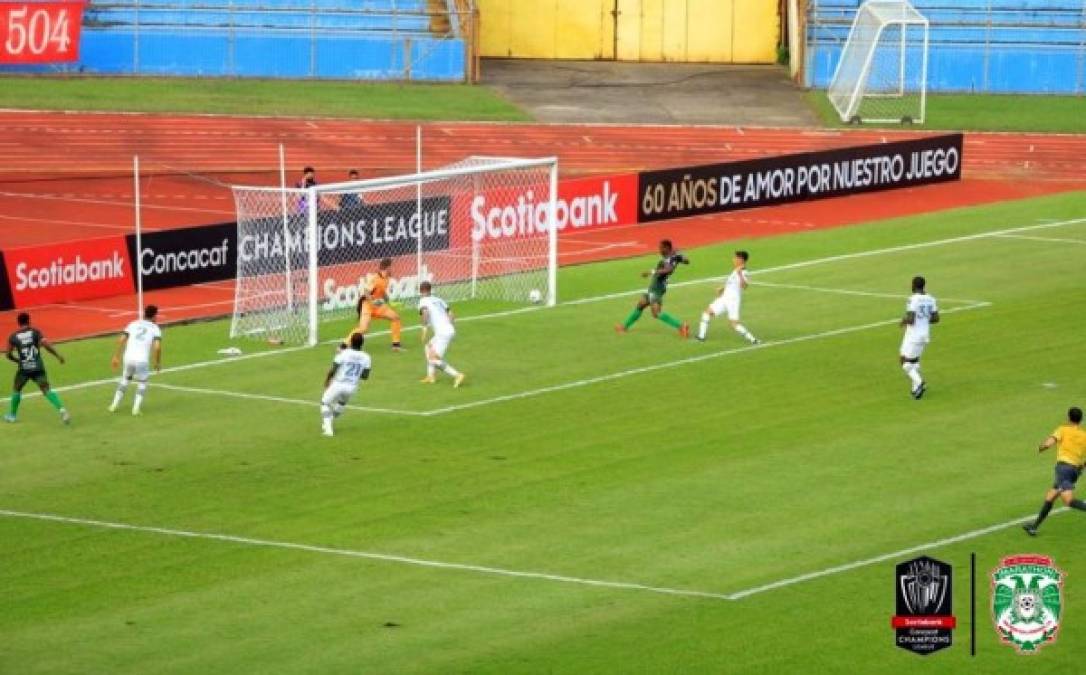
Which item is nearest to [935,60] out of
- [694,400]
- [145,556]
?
[694,400]

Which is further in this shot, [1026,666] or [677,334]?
[677,334]

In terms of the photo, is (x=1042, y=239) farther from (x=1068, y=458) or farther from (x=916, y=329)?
(x=1068, y=458)

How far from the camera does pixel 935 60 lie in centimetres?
7550

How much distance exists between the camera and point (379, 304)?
1485 inches

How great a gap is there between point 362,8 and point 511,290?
32.8 m

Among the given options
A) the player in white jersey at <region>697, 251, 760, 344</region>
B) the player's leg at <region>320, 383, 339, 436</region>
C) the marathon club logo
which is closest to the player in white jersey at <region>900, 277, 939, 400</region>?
the player in white jersey at <region>697, 251, 760, 344</region>

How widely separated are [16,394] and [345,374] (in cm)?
499

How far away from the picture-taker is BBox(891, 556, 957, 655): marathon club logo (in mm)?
18984

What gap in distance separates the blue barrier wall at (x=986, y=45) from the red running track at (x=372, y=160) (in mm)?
8297

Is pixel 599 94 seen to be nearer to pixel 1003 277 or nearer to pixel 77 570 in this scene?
pixel 1003 277

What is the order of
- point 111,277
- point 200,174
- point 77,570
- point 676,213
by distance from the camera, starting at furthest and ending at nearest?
1. point 200,174
2. point 676,213
3. point 111,277
4. point 77,570

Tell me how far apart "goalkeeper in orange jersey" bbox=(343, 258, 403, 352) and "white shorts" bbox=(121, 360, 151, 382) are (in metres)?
5.51

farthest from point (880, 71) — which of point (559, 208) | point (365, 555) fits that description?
point (365, 555)

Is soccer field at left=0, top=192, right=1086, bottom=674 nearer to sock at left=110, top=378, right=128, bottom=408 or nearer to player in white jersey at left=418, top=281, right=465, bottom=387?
sock at left=110, top=378, right=128, bottom=408
